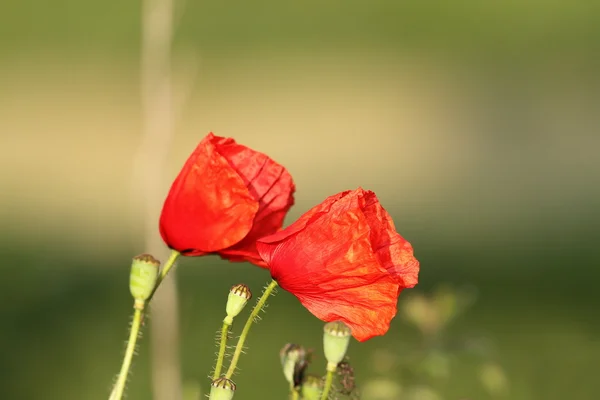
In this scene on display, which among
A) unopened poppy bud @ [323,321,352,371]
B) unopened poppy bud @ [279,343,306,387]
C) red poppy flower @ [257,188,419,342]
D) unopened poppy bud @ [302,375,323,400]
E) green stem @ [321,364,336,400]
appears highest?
red poppy flower @ [257,188,419,342]

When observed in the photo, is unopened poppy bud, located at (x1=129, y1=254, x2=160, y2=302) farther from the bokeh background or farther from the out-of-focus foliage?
the bokeh background

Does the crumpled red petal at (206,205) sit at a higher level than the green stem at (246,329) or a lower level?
higher

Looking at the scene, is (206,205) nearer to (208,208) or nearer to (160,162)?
(208,208)

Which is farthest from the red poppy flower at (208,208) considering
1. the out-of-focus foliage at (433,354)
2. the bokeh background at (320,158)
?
the bokeh background at (320,158)

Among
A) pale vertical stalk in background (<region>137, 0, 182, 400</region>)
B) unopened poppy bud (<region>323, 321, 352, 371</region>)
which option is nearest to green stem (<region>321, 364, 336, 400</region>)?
unopened poppy bud (<region>323, 321, 352, 371</region>)

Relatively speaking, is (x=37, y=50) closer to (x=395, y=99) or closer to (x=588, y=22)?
(x=395, y=99)

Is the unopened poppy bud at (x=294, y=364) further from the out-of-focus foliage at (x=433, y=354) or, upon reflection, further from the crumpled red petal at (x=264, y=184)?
the out-of-focus foliage at (x=433, y=354)
